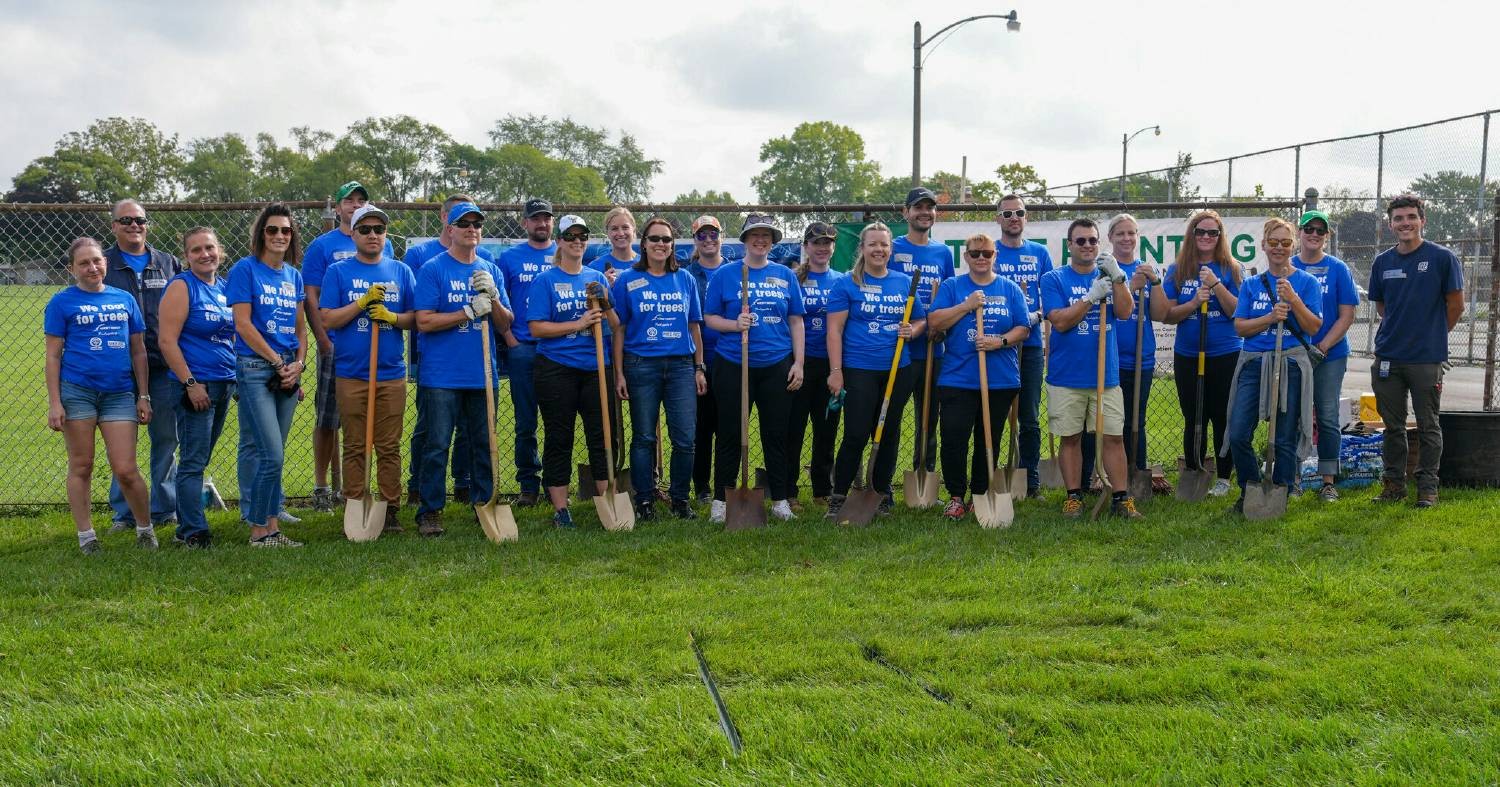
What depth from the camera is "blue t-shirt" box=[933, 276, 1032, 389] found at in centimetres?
700

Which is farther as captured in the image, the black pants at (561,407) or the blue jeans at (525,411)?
the blue jeans at (525,411)

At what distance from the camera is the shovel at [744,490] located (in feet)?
22.5

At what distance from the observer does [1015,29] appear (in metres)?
24.3

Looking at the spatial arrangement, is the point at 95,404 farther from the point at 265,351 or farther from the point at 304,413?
the point at 304,413

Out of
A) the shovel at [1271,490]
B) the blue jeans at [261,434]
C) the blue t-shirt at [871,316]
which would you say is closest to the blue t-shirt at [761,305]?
the blue t-shirt at [871,316]

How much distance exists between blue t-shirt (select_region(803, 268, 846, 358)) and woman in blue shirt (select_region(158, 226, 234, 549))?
3.43 m

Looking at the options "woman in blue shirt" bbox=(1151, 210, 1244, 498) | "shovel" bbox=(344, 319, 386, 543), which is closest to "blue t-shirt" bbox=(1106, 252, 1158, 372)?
"woman in blue shirt" bbox=(1151, 210, 1244, 498)

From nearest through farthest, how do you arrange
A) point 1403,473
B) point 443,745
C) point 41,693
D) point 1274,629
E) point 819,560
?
point 443,745 < point 41,693 < point 1274,629 < point 819,560 < point 1403,473

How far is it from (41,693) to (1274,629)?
4649 mm

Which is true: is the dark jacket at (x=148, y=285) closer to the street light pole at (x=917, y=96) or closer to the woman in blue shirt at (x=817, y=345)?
the woman in blue shirt at (x=817, y=345)

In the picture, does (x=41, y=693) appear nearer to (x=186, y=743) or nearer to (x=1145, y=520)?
(x=186, y=743)

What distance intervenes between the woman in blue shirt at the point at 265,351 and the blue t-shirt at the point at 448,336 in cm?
49

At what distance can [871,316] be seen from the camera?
7059 millimetres

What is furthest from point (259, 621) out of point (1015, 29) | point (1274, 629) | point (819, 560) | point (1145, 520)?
point (1015, 29)
